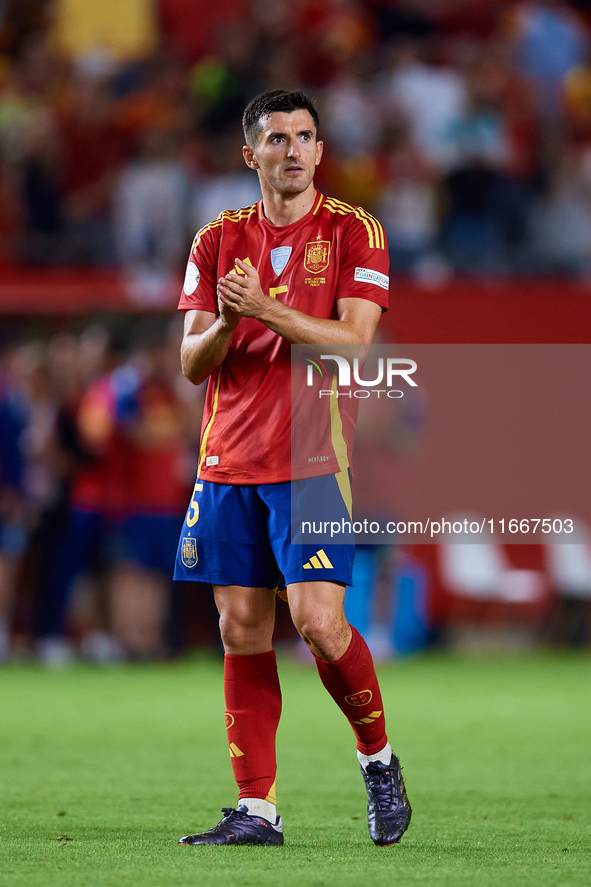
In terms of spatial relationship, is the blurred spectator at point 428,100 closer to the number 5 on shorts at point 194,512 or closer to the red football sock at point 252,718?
the number 5 on shorts at point 194,512

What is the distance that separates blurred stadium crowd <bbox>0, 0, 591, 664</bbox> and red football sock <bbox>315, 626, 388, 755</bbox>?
6037 millimetres

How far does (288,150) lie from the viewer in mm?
4152

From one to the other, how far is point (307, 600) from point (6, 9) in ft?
37.8

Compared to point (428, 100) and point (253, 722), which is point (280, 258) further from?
point (428, 100)

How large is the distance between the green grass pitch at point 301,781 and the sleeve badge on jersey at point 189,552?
0.87 m

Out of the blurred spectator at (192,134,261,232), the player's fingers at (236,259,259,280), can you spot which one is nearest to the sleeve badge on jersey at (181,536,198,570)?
the player's fingers at (236,259,259,280)

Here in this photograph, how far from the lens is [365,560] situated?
1003cm

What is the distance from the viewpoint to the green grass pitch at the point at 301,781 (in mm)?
3633

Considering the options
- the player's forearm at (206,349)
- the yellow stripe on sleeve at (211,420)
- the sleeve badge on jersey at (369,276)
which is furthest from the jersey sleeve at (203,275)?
the sleeve badge on jersey at (369,276)

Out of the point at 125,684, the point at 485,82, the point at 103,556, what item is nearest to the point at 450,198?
the point at 485,82

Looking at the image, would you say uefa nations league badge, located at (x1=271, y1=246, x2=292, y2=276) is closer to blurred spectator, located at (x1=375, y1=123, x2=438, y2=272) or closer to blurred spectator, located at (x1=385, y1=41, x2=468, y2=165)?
blurred spectator, located at (x1=375, y1=123, x2=438, y2=272)

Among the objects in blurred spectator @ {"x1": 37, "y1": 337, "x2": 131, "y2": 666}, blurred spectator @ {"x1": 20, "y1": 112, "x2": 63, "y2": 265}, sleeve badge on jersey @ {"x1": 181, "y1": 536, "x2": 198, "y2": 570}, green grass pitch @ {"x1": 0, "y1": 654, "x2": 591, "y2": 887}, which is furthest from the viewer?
blurred spectator @ {"x1": 20, "y1": 112, "x2": 63, "y2": 265}

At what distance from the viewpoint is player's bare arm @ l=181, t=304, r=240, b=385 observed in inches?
158

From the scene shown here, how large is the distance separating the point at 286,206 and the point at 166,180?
7111 millimetres
